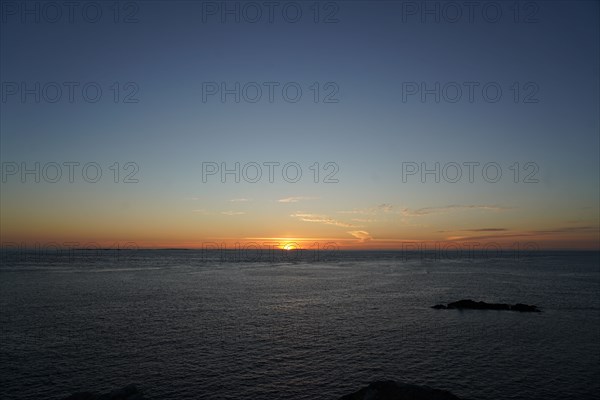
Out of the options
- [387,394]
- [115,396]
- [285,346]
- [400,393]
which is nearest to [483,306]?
[285,346]

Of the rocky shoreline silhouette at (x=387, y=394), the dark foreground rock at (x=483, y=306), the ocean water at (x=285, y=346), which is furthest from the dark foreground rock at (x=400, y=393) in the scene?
the dark foreground rock at (x=483, y=306)

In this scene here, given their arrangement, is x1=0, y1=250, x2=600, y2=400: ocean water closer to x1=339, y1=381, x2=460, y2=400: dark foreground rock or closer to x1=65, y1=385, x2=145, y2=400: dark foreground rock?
x1=65, y1=385, x2=145, y2=400: dark foreground rock

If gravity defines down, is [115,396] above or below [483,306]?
above

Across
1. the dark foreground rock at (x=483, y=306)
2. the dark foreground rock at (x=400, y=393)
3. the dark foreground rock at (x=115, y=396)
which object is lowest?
the dark foreground rock at (x=483, y=306)

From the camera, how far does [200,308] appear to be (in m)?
66.9

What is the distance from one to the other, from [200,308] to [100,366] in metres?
31.0

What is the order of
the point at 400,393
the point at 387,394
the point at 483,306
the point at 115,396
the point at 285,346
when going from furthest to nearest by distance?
the point at 483,306 < the point at 285,346 < the point at 115,396 < the point at 387,394 < the point at 400,393

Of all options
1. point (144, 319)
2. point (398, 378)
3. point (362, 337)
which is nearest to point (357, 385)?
point (398, 378)

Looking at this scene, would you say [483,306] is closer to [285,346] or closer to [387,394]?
[285,346]

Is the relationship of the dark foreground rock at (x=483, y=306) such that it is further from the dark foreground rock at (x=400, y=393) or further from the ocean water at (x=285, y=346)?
the dark foreground rock at (x=400, y=393)

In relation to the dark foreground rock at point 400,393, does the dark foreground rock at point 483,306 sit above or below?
below

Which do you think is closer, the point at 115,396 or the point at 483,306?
the point at 115,396

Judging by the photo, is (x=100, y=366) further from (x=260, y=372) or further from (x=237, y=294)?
(x=237, y=294)

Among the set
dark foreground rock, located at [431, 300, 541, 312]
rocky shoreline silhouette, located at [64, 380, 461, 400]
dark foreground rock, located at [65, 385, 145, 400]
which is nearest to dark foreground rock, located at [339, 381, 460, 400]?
rocky shoreline silhouette, located at [64, 380, 461, 400]
